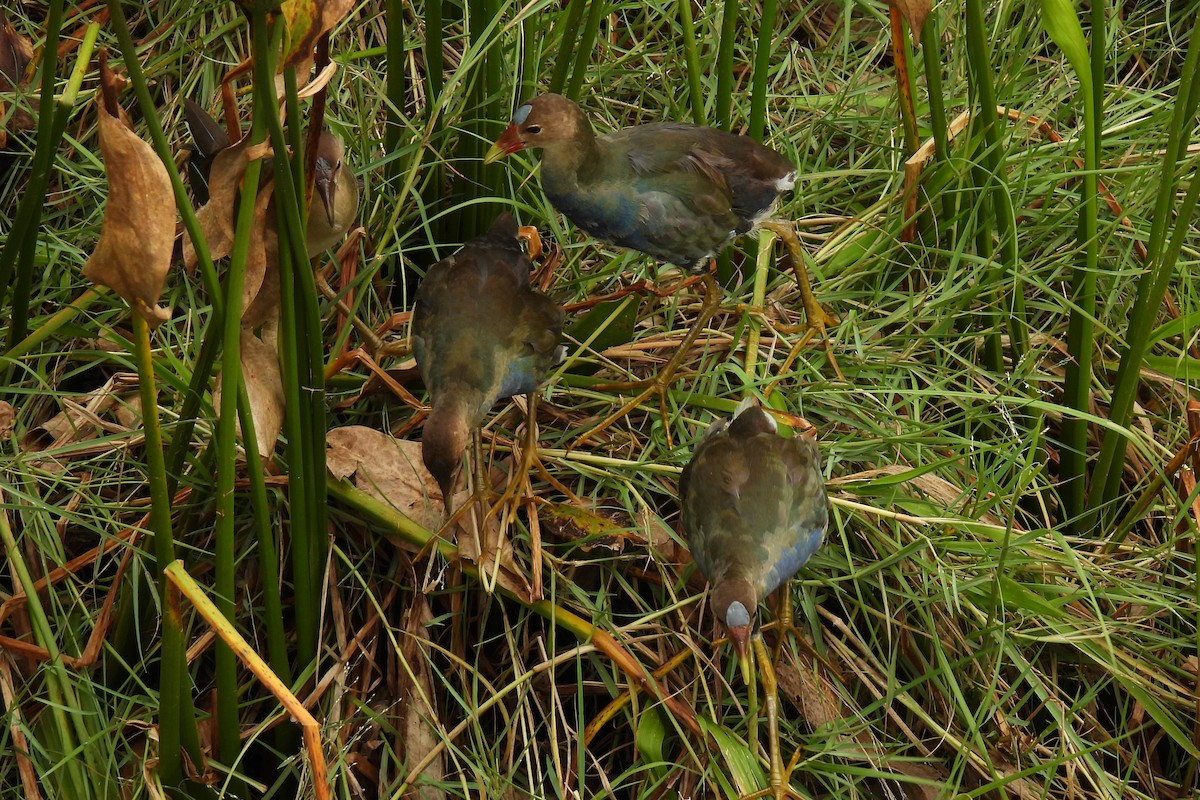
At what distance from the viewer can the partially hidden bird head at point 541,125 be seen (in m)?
2.36

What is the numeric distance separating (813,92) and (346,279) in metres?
1.29

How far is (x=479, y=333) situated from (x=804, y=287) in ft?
2.31

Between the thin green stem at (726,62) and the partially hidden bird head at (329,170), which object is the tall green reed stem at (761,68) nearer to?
the thin green stem at (726,62)

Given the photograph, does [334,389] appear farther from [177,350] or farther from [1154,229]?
[1154,229]

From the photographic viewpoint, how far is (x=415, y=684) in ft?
7.22

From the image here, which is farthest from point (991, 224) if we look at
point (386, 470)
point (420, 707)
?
point (420, 707)

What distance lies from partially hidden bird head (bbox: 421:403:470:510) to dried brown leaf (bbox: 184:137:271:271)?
526 millimetres

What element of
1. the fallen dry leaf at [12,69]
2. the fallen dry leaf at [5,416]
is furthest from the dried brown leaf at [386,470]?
the fallen dry leaf at [12,69]

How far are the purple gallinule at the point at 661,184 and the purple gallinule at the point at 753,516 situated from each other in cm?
28

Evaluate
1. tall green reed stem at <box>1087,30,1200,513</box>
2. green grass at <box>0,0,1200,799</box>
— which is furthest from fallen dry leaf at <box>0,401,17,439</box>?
tall green reed stem at <box>1087,30,1200,513</box>

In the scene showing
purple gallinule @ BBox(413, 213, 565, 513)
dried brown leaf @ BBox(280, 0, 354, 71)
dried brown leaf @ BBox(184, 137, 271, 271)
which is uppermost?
dried brown leaf @ BBox(280, 0, 354, 71)

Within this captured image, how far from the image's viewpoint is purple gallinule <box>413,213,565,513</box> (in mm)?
2258

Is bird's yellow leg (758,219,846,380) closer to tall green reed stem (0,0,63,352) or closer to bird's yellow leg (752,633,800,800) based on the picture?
bird's yellow leg (752,633,800,800)

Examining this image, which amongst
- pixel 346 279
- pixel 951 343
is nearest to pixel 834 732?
pixel 951 343
